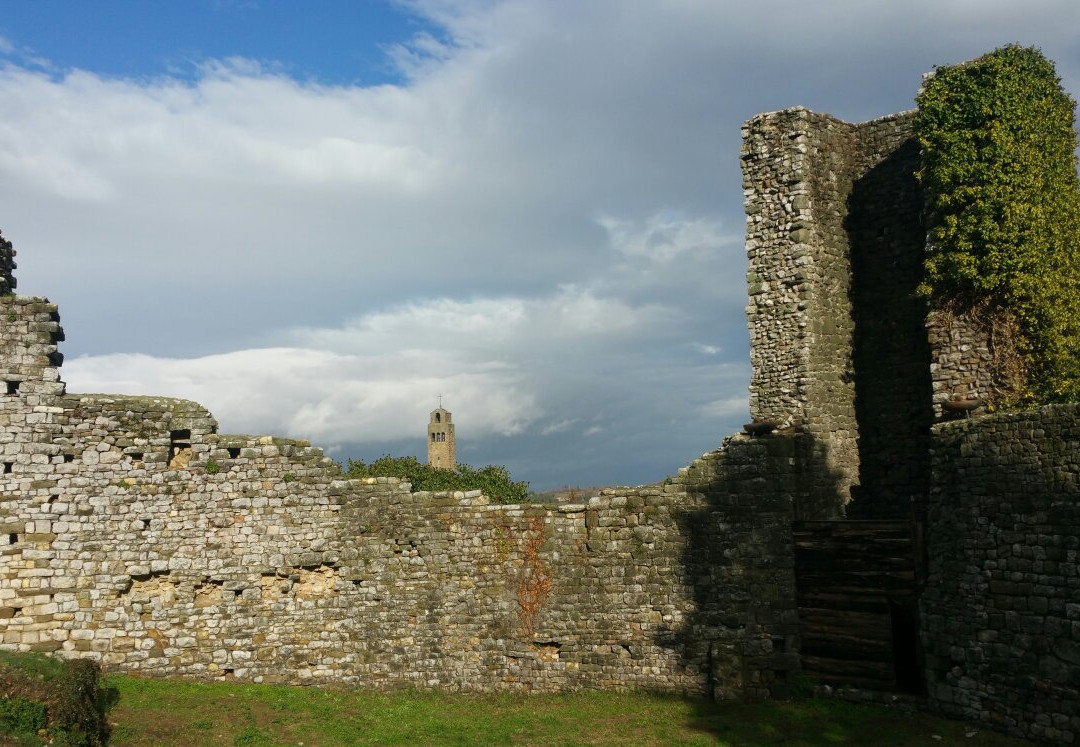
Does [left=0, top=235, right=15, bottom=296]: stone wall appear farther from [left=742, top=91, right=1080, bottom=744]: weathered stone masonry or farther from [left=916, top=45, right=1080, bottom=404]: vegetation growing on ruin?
[left=916, top=45, right=1080, bottom=404]: vegetation growing on ruin

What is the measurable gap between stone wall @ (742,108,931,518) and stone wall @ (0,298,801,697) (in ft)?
9.17

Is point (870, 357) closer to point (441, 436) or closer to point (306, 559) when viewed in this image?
point (306, 559)

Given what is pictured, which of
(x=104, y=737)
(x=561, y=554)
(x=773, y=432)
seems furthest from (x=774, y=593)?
(x=104, y=737)

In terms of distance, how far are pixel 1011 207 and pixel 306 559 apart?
15.5 m

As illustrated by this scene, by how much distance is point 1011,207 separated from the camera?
16.6m

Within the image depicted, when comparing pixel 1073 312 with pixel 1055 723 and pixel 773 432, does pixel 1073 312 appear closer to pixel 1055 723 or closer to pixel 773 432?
pixel 773 432

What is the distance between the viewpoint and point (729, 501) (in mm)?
17125

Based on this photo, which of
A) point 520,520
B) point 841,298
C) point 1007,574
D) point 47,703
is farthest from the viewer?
point 841,298

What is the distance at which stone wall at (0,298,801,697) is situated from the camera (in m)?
17.5

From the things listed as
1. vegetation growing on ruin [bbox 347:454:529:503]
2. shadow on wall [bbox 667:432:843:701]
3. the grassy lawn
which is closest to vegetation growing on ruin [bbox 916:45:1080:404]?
shadow on wall [bbox 667:432:843:701]

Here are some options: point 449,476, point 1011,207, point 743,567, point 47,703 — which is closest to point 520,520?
point 743,567

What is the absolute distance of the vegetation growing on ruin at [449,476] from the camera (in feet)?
198

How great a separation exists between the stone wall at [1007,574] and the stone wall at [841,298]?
3834 mm

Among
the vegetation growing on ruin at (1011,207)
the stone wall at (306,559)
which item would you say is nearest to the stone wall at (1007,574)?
the vegetation growing on ruin at (1011,207)
